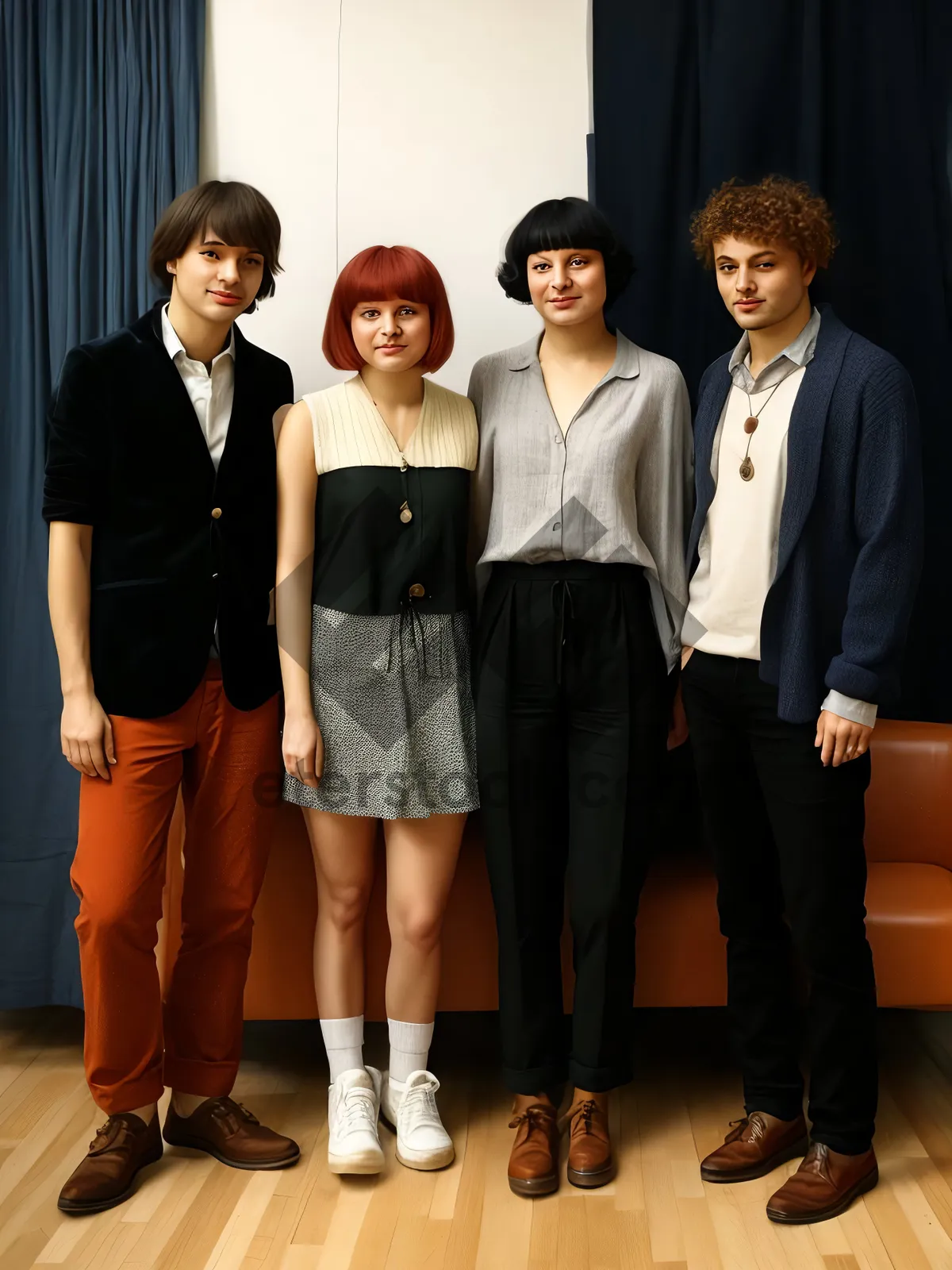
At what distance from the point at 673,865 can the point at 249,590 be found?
Answer: 101 centimetres

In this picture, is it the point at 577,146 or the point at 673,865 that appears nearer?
the point at 673,865

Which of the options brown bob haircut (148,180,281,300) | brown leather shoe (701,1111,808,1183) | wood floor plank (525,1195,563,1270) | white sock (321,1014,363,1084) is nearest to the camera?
wood floor plank (525,1195,563,1270)

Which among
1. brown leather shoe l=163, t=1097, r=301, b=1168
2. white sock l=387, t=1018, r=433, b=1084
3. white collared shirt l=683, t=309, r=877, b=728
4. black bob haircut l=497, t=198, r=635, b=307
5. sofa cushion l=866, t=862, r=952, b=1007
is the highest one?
black bob haircut l=497, t=198, r=635, b=307

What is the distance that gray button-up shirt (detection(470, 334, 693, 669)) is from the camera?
1.86 metres

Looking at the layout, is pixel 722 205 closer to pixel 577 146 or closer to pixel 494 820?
pixel 577 146

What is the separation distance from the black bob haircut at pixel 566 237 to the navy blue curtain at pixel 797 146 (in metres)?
0.57

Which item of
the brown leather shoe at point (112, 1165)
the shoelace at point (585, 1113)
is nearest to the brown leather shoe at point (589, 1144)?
the shoelace at point (585, 1113)

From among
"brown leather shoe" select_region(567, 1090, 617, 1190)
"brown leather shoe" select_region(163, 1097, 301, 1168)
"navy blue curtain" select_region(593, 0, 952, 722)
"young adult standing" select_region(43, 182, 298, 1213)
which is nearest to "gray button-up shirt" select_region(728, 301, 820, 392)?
"navy blue curtain" select_region(593, 0, 952, 722)

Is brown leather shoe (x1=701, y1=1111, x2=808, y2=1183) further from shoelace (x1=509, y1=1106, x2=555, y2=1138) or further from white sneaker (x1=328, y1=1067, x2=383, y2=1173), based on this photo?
white sneaker (x1=328, y1=1067, x2=383, y2=1173)

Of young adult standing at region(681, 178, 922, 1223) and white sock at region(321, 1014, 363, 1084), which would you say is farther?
white sock at region(321, 1014, 363, 1084)

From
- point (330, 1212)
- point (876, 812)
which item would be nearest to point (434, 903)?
point (330, 1212)

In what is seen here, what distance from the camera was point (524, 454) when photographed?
6.23 ft

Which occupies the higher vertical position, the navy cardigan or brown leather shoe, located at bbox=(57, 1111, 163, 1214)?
the navy cardigan

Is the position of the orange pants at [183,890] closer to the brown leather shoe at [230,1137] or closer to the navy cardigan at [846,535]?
the brown leather shoe at [230,1137]
